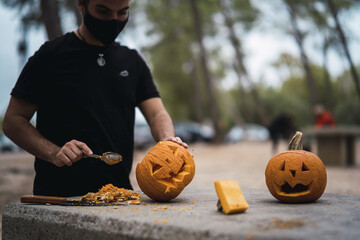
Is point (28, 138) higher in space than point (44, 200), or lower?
higher

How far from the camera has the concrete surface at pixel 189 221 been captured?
1538 millimetres

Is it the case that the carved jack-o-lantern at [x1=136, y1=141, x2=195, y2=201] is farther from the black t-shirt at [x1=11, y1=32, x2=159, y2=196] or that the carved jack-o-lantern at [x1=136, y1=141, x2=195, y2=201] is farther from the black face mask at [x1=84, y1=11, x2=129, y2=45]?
the black face mask at [x1=84, y1=11, x2=129, y2=45]

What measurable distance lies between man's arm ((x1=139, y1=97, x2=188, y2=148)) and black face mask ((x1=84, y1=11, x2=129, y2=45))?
0.58 meters

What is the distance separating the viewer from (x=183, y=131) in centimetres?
2645

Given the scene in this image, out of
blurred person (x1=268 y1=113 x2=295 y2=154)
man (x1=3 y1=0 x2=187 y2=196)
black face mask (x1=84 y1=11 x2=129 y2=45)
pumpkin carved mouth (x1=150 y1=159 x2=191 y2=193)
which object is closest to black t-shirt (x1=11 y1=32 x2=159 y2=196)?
man (x1=3 y1=0 x2=187 y2=196)

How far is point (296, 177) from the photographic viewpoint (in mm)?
2373

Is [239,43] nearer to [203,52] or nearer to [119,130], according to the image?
[203,52]

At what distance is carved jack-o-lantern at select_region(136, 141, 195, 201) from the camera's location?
7.71ft

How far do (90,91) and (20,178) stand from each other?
9.06 metres

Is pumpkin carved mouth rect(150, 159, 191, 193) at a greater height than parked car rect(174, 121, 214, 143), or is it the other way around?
pumpkin carved mouth rect(150, 159, 191, 193)

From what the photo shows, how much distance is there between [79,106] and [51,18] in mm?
5267

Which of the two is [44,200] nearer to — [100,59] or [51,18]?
[100,59]

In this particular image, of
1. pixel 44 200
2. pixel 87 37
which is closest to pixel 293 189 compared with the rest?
pixel 44 200

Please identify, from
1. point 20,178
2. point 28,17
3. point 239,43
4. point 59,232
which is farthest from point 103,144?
point 239,43
